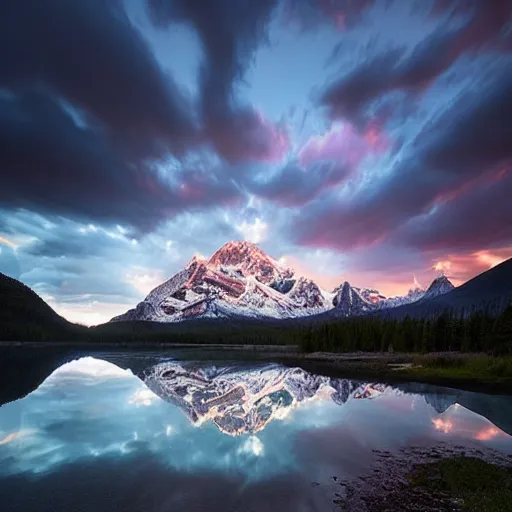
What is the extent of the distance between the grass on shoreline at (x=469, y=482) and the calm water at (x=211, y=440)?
3.17 meters

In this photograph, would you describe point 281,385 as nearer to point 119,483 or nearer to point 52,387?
point 52,387

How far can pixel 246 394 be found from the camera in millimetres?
46188

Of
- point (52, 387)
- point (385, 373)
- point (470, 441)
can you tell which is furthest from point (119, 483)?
point (385, 373)

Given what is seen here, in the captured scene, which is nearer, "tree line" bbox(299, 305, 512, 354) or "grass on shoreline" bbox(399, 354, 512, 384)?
"grass on shoreline" bbox(399, 354, 512, 384)

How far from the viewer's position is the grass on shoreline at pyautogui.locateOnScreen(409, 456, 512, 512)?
14789mm

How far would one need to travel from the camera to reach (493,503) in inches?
572

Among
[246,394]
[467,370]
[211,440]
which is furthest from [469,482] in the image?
[467,370]

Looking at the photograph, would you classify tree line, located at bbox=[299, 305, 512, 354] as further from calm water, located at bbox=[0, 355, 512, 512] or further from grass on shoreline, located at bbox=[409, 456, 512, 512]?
grass on shoreline, located at bbox=[409, 456, 512, 512]

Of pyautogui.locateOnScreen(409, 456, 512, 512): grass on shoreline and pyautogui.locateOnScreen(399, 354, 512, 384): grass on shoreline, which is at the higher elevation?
pyautogui.locateOnScreen(399, 354, 512, 384): grass on shoreline

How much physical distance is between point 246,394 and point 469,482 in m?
31.1

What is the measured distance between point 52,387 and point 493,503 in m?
49.2

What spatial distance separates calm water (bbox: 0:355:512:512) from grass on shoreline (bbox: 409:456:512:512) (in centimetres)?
317

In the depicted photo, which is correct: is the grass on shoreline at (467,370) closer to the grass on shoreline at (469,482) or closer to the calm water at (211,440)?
the calm water at (211,440)

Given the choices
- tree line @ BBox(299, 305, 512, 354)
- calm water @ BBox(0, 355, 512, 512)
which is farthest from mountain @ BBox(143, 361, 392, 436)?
tree line @ BBox(299, 305, 512, 354)
